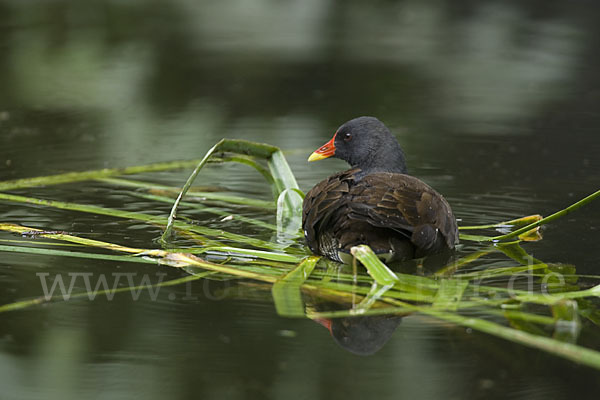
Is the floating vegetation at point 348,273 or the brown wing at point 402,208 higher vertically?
the brown wing at point 402,208

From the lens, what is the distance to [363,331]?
3162mm

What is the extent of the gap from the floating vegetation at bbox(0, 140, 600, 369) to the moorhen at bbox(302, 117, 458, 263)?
10cm

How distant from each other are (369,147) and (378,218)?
0.99 m

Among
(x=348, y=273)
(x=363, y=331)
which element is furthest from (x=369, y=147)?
(x=363, y=331)

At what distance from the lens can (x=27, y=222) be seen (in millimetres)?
4469

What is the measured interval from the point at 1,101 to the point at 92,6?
626 cm

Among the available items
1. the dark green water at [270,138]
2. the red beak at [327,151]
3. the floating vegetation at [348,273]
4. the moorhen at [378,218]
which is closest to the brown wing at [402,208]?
the moorhen at [378,218]

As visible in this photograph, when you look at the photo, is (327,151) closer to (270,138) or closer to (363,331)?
(363,331)

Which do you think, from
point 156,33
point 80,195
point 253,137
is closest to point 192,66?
point 156,33

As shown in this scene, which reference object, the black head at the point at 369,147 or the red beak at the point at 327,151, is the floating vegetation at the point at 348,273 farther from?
the black head at the point at 369,147

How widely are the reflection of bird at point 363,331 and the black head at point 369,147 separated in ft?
4.67

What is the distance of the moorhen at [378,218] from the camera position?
374cm

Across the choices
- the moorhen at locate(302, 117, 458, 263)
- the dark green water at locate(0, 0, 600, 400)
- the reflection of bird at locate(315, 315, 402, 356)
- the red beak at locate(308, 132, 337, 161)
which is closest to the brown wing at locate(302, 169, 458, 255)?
the moorhen at locate(302, 117, 458, 263)

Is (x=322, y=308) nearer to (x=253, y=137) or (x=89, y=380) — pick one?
(x=89, y=380)
